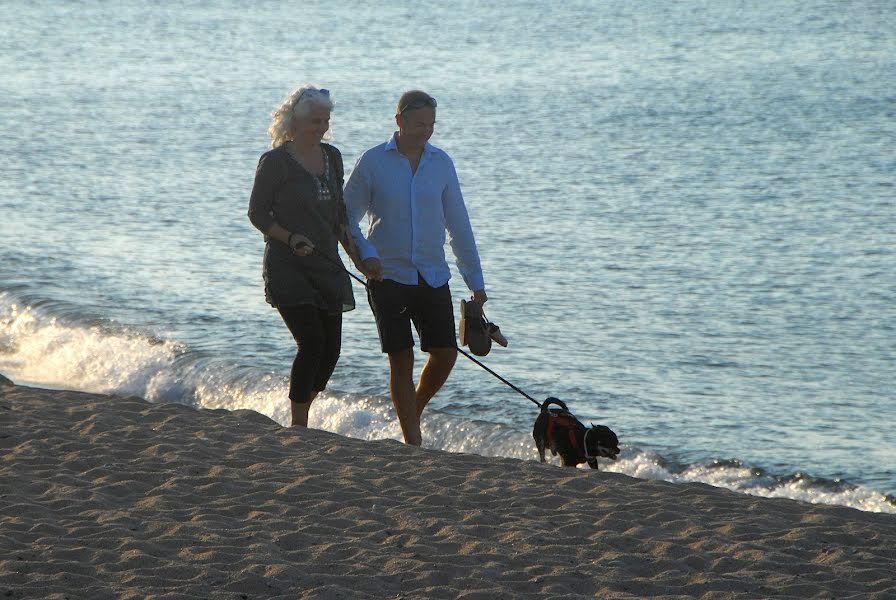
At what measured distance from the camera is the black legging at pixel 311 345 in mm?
6348

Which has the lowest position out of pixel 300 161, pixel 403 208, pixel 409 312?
pixel 409 312

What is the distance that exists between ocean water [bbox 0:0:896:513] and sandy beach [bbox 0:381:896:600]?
2.52 meters

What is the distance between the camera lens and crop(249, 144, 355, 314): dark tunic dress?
6191 mm

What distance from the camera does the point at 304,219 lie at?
20.5 feet

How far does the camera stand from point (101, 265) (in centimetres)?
1401

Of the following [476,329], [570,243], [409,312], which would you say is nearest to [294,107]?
[409,312]

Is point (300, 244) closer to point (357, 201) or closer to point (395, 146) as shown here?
point (357, 201)

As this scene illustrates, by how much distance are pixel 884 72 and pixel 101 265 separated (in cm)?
1855

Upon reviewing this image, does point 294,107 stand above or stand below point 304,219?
above

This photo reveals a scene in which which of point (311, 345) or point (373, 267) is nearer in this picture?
point (373, 267)

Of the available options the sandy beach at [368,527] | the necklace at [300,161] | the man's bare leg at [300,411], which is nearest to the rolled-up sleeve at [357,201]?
the necklace at [300,161]

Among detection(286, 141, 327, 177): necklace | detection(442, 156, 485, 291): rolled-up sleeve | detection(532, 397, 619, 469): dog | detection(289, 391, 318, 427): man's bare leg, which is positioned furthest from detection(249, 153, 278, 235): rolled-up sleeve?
detection(532, 397, 619, 469): dog

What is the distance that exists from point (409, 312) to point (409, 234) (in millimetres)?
383

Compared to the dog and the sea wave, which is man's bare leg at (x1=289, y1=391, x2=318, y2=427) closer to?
the dog
